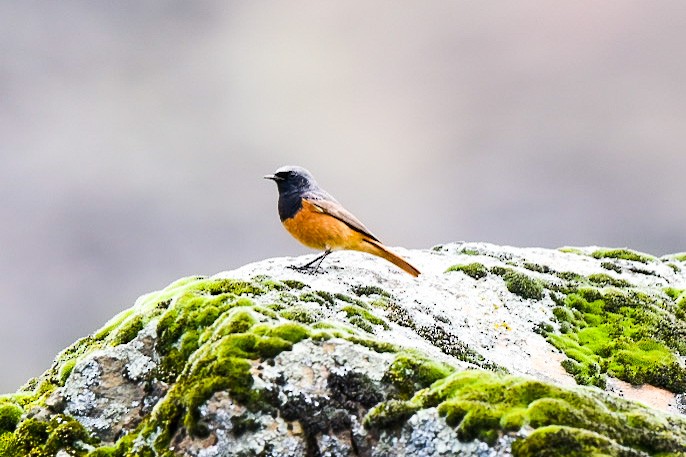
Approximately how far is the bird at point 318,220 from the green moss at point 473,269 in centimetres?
271

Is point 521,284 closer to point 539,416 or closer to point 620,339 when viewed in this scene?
point 620,339

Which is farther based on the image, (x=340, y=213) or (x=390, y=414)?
(x=340, y=213)

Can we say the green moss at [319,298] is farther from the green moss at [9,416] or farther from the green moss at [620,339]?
the green moss at [620,339]

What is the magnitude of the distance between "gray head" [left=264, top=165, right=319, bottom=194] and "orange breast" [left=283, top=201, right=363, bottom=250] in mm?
622

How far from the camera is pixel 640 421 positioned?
9641 mm

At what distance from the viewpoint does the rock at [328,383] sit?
9430mm

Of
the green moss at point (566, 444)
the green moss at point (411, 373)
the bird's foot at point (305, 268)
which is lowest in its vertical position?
the green moss at point (566, 444)

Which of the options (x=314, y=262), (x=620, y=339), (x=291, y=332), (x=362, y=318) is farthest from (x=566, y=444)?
(x=620, y=339)

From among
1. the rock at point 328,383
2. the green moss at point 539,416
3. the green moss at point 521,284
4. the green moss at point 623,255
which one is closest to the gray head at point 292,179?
the rock at point 328,383

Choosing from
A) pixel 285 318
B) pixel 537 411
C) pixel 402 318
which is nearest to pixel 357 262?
pixel 402 318

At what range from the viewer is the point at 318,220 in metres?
18.2

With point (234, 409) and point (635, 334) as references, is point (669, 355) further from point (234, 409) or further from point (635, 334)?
point (234, 409)

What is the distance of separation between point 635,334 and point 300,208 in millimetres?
9574

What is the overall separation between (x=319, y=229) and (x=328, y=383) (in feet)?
26.5
